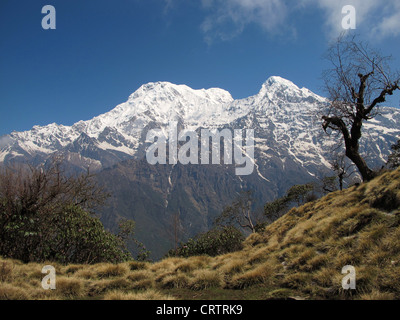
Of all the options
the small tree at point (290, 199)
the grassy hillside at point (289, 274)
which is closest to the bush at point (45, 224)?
the grassy hillside at point (289, 274)

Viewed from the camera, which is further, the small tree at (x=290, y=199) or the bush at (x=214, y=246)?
the small tree at (x=290, y=199)

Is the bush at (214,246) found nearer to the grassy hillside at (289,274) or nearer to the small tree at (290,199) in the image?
the grassy hillside at (289,274)

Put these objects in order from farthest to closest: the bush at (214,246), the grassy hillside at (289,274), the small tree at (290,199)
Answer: the small tree at (290,199), the bush at (214,246), the grassy hillside at (289,274)

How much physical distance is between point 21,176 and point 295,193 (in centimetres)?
6905

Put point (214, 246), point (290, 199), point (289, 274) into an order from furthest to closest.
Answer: point (290, 199), point (214, 246), point (289, 274)

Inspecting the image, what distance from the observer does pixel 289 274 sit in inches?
367

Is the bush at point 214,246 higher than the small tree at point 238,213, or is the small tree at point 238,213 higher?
the small tree at point 238,213

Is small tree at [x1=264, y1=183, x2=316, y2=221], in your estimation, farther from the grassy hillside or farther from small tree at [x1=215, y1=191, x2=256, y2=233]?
the grassy hillside

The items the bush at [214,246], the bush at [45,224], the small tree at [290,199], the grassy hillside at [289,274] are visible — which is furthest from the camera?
the small tree at [290,199]

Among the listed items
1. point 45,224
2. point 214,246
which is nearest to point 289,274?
point 214,246

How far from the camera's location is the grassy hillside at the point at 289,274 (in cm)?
732

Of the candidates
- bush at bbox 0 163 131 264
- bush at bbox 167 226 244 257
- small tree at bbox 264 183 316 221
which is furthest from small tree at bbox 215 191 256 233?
bush at bbox 0 163 131 264

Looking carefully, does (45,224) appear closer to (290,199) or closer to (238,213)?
(238,213)
